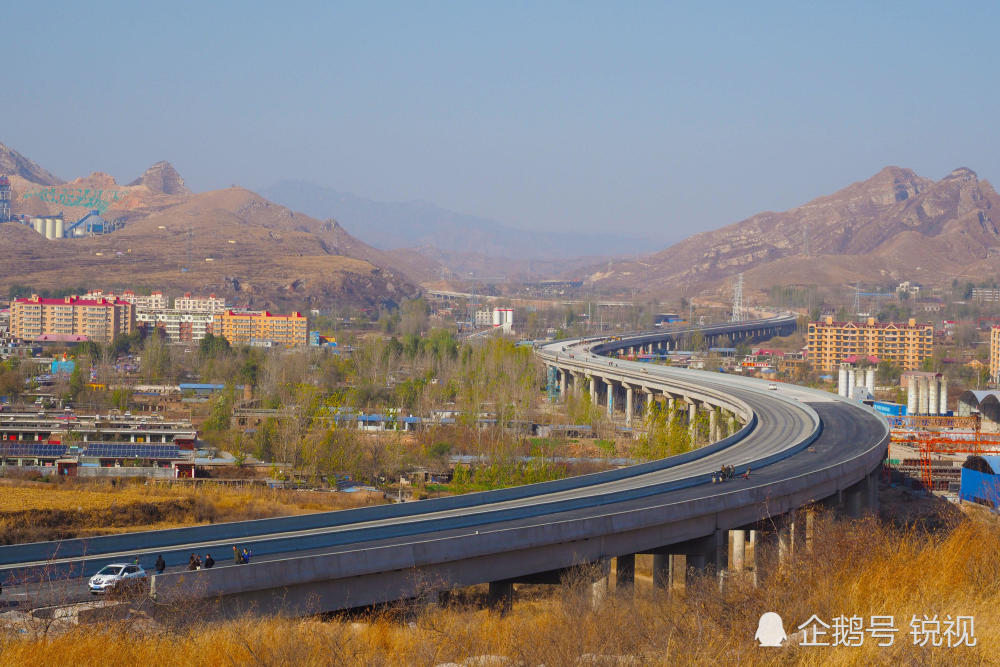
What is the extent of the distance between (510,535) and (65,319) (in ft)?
231

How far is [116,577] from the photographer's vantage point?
37.9 ft

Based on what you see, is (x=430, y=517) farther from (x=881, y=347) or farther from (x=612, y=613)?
(x=881, y=347)

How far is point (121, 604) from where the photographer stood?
10.7 metres

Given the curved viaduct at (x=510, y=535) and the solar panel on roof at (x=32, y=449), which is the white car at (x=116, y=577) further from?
the solar panel on roof at (x=32, y=449)

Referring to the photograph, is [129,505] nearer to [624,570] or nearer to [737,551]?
[624,570]

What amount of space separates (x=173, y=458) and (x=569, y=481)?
656 inches

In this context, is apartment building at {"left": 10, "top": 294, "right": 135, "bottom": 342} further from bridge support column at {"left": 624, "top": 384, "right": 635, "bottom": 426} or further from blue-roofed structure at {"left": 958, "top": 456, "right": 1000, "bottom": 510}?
blue-roofed structure at {"left": 958, "top": 456, "right": 1000, "bottom": 510}

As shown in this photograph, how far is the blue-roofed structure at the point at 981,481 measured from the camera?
2677cm

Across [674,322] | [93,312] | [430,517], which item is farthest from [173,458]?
[674,322]

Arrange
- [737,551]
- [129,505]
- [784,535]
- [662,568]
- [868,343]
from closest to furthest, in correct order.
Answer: [662,568] → [784,535] → [737,551] → [129,505] → [868,343]

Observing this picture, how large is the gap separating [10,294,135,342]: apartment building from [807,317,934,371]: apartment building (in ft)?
165

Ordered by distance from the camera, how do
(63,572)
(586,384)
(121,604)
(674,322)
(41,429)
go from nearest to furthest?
(121,604) → (63,572) → (41,429) → (586,384) → (674,322)

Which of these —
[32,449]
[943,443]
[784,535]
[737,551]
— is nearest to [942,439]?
[943,443]

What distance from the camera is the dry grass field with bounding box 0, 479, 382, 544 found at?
78.2 feet
